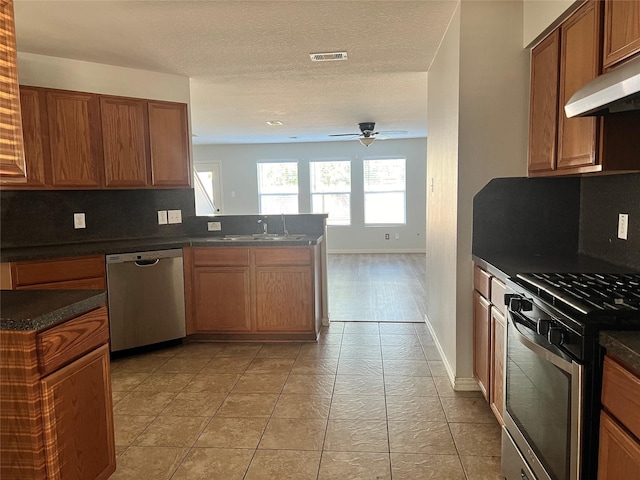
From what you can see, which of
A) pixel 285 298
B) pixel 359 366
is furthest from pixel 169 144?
pixel 359 366

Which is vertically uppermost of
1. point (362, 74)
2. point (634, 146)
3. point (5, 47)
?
point (362, 74)

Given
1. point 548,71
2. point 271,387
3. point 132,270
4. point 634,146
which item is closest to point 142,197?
point 132,270

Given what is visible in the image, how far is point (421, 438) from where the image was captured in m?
2.30

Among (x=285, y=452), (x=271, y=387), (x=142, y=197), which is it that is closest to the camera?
(x=285, y=452)

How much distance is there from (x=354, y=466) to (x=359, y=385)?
0.89 metres

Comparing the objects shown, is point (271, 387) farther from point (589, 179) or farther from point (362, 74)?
point (362, 74)

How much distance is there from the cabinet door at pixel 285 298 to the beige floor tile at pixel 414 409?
124cm

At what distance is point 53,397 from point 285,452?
1.12m

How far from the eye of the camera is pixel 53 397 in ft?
5.08

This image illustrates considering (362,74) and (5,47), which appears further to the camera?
(362,74)

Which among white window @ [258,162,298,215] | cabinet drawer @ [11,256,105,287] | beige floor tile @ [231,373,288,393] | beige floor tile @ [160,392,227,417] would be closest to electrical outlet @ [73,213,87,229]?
cabinet drawer @ [11,256,105,287]

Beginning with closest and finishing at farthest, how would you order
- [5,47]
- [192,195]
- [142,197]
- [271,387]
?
[5,47]
[271,387]
[142,197]
[192,195]

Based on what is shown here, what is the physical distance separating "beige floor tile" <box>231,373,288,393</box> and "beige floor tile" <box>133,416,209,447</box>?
426 mm

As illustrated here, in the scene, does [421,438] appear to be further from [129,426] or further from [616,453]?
[129,426]
